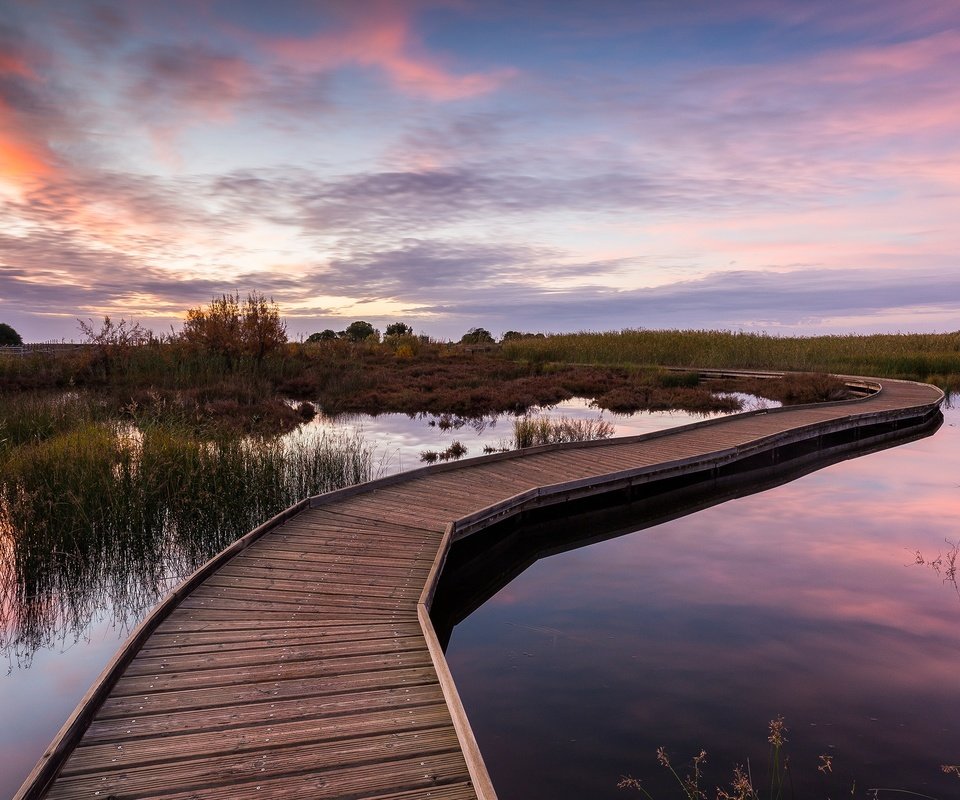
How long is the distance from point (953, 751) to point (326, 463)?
7868 millimetres

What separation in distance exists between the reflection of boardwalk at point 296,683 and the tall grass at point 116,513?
116 centimetres

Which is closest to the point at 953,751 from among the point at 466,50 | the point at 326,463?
the point at 326,463

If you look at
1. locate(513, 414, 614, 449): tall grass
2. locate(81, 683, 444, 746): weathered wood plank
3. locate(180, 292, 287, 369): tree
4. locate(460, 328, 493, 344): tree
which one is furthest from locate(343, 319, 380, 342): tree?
locate(81, 683, 444, 746): weathered wood plank

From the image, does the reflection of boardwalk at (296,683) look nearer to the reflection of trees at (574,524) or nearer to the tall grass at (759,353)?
the reflection of trees at (574,524)

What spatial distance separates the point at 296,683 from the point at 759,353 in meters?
30.9

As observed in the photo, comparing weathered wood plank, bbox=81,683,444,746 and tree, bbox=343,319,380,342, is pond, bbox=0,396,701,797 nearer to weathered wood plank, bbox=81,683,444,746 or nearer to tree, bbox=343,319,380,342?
weathered wood plank, bbox=81,683,444,746

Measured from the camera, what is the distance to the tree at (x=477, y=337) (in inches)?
1935

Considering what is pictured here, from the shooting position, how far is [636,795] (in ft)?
12.6

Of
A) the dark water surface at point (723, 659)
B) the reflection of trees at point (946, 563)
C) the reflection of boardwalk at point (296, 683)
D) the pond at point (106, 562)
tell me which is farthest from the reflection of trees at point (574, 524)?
the pond at point (106, 562)

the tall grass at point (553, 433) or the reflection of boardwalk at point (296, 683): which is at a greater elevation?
the tall grass at point (553, 433)

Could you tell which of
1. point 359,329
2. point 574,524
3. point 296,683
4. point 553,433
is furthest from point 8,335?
point 296,683

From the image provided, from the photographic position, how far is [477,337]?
50.3 metres

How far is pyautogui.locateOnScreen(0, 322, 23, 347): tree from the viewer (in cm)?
4273

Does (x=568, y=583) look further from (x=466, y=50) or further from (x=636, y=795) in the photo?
(x=466, y=50)
